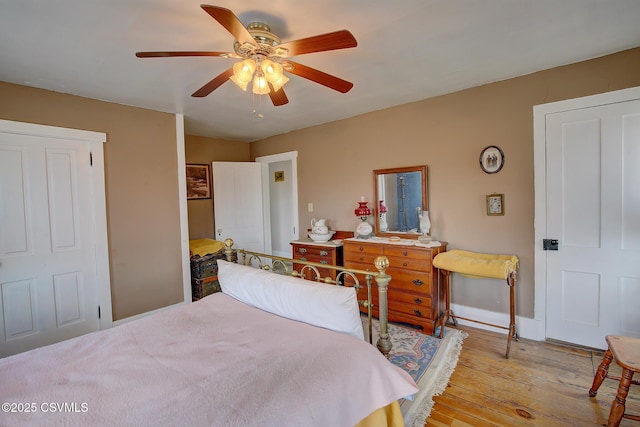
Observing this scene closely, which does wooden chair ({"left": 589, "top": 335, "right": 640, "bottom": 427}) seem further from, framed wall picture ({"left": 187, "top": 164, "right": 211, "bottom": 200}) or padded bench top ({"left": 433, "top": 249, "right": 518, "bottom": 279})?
framed wall picture ({"left": 187, "top": 164, "right": 211, "bottom": 200})

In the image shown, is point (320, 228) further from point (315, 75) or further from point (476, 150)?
point (315, 75)

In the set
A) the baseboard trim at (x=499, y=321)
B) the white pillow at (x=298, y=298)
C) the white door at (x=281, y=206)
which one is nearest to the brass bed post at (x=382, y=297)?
the white pillow at (x=298, y=298)

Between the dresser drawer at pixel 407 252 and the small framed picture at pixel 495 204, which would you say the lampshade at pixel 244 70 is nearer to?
the dresser drawer at pixel 407 252

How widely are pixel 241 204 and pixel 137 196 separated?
175 cm

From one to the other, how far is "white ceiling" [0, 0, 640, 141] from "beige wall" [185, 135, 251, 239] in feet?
5.00

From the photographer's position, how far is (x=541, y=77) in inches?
102

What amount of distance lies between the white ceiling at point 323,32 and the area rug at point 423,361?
91.9 inches

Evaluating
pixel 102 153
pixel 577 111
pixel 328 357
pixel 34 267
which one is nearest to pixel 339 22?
pixel 328 357

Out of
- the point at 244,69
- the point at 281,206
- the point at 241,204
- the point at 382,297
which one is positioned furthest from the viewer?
the point at 281,206

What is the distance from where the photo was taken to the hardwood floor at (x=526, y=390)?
1.76 m

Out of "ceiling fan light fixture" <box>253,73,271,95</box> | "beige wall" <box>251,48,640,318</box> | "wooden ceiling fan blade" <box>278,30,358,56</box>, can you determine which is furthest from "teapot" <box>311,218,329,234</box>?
"wooden ceiling fan blade" <box>278,30,358,56</box>

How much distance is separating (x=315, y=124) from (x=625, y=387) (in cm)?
384

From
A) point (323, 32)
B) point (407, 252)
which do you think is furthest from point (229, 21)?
A: point (407, 252)

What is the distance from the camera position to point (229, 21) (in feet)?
4.27
